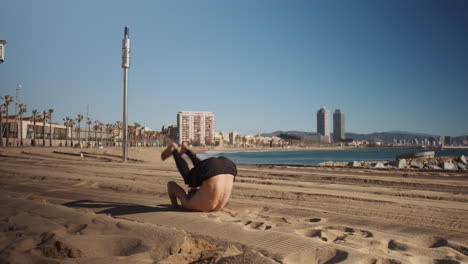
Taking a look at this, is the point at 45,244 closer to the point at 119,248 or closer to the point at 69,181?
the point at 119,248

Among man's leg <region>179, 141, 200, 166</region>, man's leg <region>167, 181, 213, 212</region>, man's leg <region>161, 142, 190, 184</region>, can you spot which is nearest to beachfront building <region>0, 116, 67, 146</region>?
man's leg <region>167, 181, 213, 212</region>

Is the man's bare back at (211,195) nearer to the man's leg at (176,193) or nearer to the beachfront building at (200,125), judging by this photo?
the man's leg at (176,193)

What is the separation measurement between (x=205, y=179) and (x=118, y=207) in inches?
69.9

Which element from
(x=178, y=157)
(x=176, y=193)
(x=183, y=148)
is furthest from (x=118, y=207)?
(x=183, y=148)

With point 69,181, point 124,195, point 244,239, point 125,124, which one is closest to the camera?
point 244,239

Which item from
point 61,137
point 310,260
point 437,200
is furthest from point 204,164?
point 61,137

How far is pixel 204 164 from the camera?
447 cm

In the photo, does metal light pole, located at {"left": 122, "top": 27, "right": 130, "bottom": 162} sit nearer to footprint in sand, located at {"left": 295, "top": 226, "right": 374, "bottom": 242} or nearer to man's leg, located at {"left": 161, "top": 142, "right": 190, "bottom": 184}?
man's leg, located at {"left": 161, "top": 142, "right": 190, "bottom": 184}

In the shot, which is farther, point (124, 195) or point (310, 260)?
point (124, 195)

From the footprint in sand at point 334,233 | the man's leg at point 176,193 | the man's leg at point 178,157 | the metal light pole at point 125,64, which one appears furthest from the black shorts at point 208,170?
the metal light pole at point 125,64

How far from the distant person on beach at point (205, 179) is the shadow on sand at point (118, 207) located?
409 mm

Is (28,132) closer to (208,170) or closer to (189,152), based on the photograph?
(189,152)

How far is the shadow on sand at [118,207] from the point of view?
15.9 ft

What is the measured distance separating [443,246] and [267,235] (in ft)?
6.07
